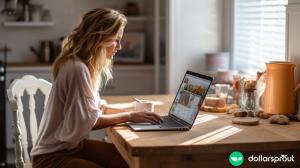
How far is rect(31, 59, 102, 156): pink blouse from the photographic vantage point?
7.77 ft

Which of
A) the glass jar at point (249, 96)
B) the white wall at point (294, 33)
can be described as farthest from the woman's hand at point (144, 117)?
the white wall at point (294, 33)

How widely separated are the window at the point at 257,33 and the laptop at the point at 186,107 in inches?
40.9

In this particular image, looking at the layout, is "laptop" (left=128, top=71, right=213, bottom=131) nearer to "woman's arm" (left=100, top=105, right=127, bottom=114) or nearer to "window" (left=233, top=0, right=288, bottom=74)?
"woman's arm" (left=100, top=105, right=127, bottom=114)

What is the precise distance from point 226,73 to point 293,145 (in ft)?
5.32

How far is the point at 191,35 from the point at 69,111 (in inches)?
87.7

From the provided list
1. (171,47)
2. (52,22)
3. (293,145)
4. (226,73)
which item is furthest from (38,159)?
(52,22)

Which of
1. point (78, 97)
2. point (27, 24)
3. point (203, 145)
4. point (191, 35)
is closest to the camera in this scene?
point (203, 145)

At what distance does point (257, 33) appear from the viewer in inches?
155

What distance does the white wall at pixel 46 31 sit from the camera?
17.3ft

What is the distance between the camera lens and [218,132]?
92.4 inches

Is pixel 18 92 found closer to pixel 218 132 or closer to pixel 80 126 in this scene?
pixel 80 126

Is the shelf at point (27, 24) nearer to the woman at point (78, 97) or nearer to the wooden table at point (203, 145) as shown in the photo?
the woman at point (78, 97)

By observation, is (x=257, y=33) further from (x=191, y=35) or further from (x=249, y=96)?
(x=249, y=96)

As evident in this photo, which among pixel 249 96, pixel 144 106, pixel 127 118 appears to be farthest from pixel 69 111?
pixel 249 96
